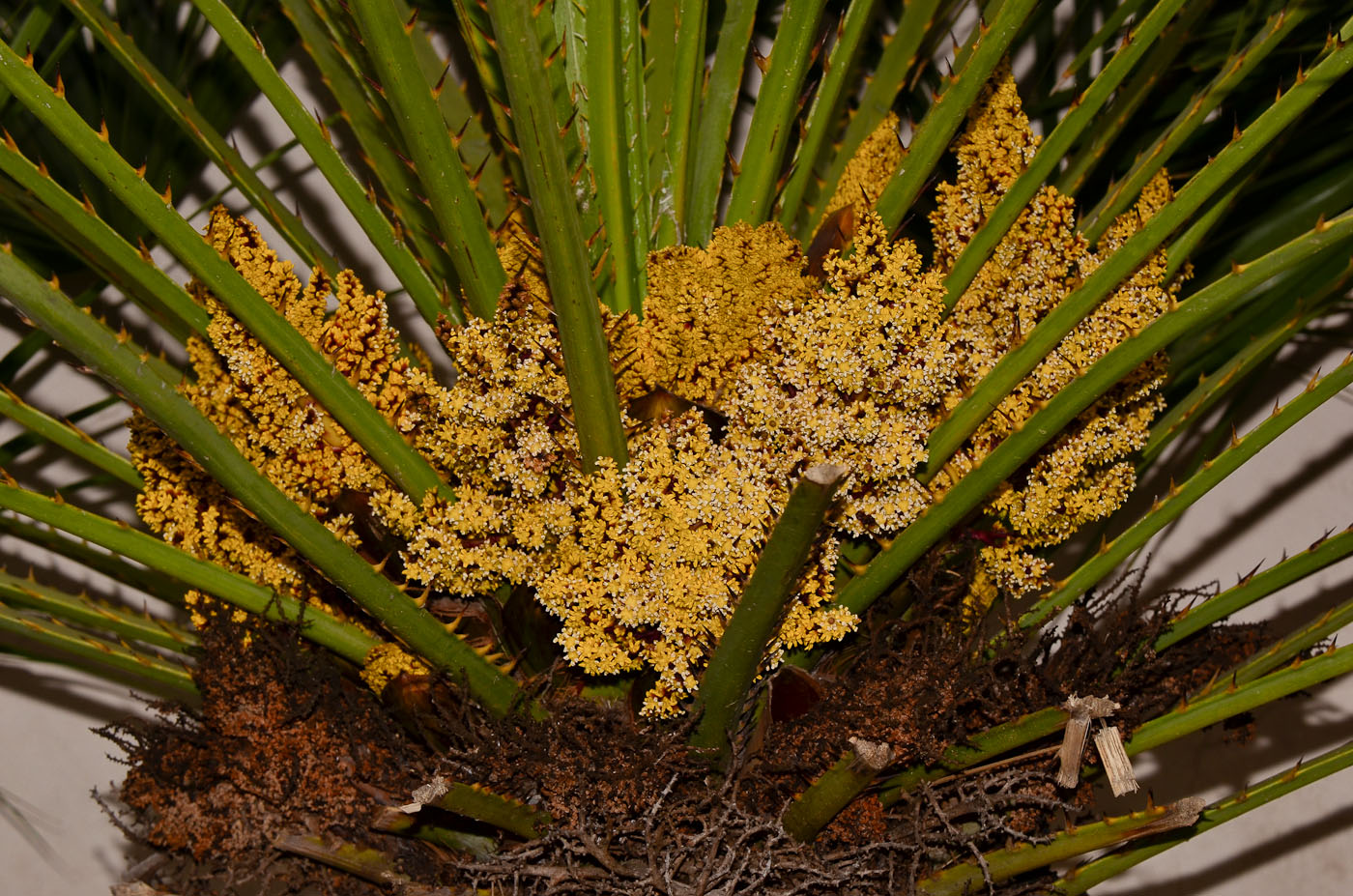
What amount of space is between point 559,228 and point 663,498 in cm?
21

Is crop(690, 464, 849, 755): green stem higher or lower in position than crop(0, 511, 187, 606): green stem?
lower

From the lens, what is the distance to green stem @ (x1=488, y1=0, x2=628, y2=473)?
2.06 ft

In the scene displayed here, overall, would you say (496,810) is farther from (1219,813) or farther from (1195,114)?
(1195,114)

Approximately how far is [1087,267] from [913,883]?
0.48 meters

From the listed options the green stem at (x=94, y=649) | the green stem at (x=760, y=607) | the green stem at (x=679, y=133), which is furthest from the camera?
the green stem at (x=679, y=133)

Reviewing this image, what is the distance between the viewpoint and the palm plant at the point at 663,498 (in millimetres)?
765

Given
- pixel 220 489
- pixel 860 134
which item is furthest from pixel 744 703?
pixel 860 134

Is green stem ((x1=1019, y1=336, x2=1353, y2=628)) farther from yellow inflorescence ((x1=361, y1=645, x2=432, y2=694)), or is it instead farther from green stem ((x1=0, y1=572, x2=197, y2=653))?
green stem ((x1=0, y1=572, x2=197, y2=653))

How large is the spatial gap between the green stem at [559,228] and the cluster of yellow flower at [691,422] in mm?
46

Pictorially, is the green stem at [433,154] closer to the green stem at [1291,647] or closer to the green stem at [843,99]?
the green stem at [843,99]

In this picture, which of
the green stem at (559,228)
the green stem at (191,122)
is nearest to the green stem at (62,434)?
the green stem at (191,122)

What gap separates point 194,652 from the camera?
0.91 meters

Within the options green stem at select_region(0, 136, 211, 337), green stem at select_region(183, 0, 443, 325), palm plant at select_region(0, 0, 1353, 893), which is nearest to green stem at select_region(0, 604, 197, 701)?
palm plant at select_region(0, 0, 1353, 893)

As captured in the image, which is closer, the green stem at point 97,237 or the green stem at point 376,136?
the green stem at point 97,237
